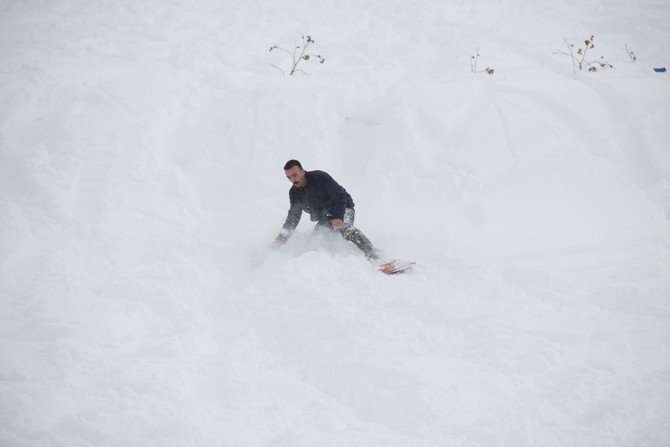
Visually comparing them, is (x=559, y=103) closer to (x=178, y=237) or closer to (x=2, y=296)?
(x=178, y=237)

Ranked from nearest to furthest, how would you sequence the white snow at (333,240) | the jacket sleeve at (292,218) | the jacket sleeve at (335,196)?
the white snow at (333,240) < the jacket sleeve at (335,196) < the jacket sleeve at (292,218)

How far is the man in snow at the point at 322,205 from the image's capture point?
4.17m

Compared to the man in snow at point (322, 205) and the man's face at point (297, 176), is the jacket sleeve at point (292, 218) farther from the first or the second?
the man's face at point (297, 176)

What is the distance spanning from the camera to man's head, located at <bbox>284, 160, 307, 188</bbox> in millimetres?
4105

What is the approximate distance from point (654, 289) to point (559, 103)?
298 centimetres

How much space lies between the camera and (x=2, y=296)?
3041 mm

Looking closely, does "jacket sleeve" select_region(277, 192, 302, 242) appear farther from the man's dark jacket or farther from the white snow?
the white snow

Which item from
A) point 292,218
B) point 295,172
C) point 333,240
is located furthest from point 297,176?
point 333,240

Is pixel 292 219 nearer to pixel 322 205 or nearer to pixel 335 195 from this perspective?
pixel 322 205

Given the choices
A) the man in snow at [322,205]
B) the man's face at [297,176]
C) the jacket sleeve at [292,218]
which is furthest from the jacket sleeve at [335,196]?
the jacket sleeve at [292,218]

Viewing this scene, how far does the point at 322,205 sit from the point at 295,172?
450 millimetres

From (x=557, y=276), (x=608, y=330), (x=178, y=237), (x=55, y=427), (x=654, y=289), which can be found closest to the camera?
(x=55, y=427)

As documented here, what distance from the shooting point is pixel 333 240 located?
15.0ft

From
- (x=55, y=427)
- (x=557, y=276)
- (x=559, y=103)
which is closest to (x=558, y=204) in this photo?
(x=557, y=276)
